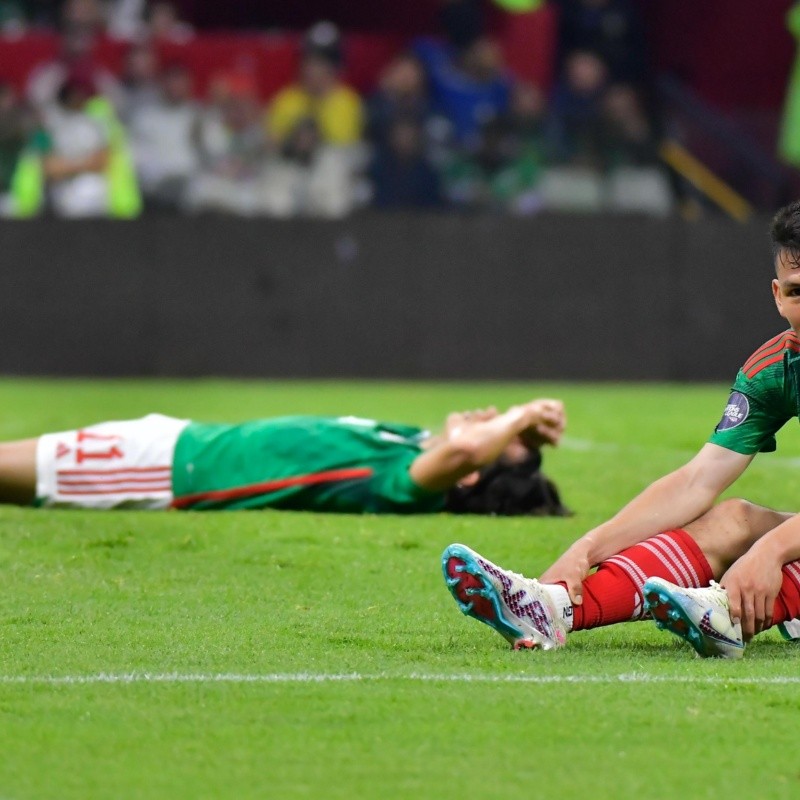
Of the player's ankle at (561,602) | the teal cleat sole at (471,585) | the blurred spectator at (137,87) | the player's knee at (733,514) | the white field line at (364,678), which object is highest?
the blurred spectator at (137,87)

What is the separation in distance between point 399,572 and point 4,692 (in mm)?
2162

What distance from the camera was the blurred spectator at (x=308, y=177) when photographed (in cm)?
1669

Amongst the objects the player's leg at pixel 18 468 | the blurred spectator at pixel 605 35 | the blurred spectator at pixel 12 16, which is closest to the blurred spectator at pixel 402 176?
the blurred spectator at pixel 605 35

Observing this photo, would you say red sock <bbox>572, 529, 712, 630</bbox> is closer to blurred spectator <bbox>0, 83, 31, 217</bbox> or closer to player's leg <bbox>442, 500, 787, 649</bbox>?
player's leg <bbox>442, 500, 787, 649</bbox>

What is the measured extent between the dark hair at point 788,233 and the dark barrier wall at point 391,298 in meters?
11.8

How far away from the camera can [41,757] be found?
3.31 metres

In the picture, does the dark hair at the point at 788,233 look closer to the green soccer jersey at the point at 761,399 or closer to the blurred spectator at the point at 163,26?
the green soccer jersey at the point at 761,399

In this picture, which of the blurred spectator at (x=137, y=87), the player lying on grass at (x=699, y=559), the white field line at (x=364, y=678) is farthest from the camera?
the blurred spectator at (x=137, y=87)

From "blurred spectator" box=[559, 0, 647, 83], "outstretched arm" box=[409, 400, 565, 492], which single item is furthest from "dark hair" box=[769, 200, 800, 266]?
"blurred spectator" box=[559, 0, 647, 83]

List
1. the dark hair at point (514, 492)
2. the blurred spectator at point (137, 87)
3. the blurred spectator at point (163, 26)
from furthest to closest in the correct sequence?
the blurred spectator at point (163, 26)
the blurred spectator at point (137, 87)
the dark hair at point (514, 492)

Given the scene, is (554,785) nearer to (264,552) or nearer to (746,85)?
(264,552)

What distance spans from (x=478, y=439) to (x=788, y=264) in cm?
263

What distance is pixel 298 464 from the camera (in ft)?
23.4

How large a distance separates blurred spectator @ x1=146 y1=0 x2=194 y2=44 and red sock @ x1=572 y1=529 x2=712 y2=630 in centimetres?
1435
